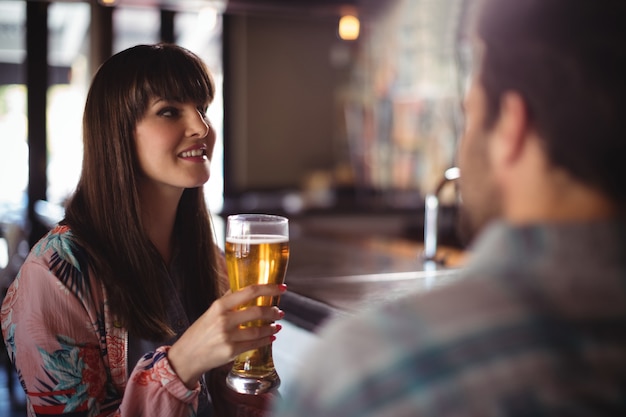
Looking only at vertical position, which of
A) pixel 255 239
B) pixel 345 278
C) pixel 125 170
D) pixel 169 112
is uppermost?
pixel 169 112

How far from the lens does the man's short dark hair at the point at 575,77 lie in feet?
2.02

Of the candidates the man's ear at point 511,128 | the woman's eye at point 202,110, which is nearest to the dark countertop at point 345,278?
the woman's eye at point 202,110

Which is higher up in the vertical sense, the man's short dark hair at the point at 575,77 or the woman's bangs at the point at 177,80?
the woman's bangs at the point at 177,80

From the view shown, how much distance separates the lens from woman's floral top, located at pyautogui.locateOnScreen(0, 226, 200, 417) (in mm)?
1284

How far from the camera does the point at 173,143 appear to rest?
1.50 m

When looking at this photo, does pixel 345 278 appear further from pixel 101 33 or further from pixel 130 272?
pixel 101 33

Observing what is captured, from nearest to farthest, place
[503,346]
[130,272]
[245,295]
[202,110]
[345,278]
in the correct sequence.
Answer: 1. [503,346]
2. [245,295]
3. [130,272]
4. [202,110]
5. [345,278]

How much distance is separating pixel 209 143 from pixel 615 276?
1.09 metres

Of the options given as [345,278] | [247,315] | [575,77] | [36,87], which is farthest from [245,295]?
[36,87]

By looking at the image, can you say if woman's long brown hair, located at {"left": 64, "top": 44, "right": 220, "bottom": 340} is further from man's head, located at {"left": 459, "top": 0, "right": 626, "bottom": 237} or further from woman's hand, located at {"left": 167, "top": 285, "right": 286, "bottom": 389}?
man's head, located at {"left": 459, "top": 0, "right": 626, "bottom": 237}

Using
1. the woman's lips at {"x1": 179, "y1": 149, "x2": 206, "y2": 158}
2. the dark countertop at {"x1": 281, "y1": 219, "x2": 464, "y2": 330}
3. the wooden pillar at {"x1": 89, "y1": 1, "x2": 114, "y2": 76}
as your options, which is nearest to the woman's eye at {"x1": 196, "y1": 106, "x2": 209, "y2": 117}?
the woman's lips at {"x1": 179, "y1": 149, "x2": 206, "y2": 158}

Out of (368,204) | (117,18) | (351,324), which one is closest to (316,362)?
(351,324)

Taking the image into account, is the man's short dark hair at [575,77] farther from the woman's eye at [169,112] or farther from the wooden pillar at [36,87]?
the wooden pillar at [36,87]

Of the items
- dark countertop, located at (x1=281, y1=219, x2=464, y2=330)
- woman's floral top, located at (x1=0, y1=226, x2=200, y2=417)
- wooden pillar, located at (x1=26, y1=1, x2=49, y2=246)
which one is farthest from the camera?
wooden pillar, located at (x1=26, y1=1, x2=49, y2=246)
